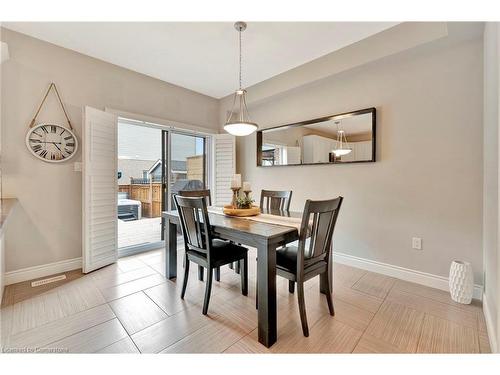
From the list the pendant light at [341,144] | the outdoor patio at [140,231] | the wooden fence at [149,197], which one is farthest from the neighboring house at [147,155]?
the pendant light at [341,144]

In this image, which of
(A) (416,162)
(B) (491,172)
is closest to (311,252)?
(B) (491,172)

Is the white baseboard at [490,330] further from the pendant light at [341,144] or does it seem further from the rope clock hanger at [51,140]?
the rope clock hanger at [51,140]

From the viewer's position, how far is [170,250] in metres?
2.55

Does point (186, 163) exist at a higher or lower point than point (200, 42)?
lower

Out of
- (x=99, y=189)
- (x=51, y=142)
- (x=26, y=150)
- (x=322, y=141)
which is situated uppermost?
(x=322, y=141)

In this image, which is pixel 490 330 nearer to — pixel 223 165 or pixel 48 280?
pixel 223 165

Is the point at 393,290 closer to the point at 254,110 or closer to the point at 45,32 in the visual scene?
the point at 254,110

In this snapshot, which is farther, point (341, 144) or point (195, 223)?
point (341, 144)

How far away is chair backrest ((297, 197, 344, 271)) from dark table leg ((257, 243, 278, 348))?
8.9 inches

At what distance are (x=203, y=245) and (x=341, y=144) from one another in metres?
2.16

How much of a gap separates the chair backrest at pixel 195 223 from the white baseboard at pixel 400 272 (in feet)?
6.47

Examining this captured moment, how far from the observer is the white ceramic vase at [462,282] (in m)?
2.00

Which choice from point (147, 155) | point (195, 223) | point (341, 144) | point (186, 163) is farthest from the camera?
point (186, 163)
